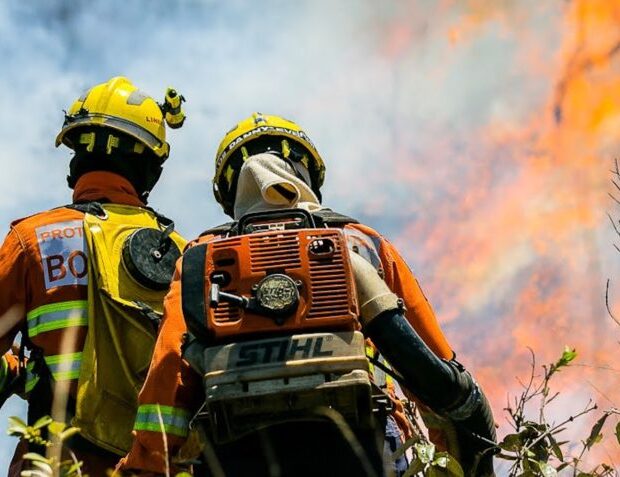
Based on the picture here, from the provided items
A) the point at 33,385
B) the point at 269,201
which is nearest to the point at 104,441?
the point at 33,385

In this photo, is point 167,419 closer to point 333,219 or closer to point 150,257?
point 333,219

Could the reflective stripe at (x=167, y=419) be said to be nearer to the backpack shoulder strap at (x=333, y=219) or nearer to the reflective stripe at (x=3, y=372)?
the backpack shoulder strap at (x=333, y=219)

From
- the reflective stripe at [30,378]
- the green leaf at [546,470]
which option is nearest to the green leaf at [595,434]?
the green leaf at [546,470]

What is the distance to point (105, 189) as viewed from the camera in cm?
593

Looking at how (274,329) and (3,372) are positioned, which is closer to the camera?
(274,329)

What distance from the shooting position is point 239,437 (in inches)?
139

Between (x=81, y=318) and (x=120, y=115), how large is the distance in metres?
1.52

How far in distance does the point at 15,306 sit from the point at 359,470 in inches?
97.6

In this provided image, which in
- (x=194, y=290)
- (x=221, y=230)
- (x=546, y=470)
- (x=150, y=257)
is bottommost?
(x=546, y=470)

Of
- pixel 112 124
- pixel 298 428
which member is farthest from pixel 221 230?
pixel 112 124

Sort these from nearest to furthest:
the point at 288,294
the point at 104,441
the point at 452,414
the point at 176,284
Answer: the point at 288,294 < the point at 452,414 < the point at 176,284 < the point at 104,441

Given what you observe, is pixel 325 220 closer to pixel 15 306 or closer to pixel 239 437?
pixel 239 437

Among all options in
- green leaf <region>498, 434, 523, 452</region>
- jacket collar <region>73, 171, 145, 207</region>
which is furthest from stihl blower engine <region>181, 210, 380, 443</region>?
jacket collar <region>73, 171, 145, 207</region>

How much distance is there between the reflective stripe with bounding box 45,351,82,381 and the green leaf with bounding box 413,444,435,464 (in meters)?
2.45
